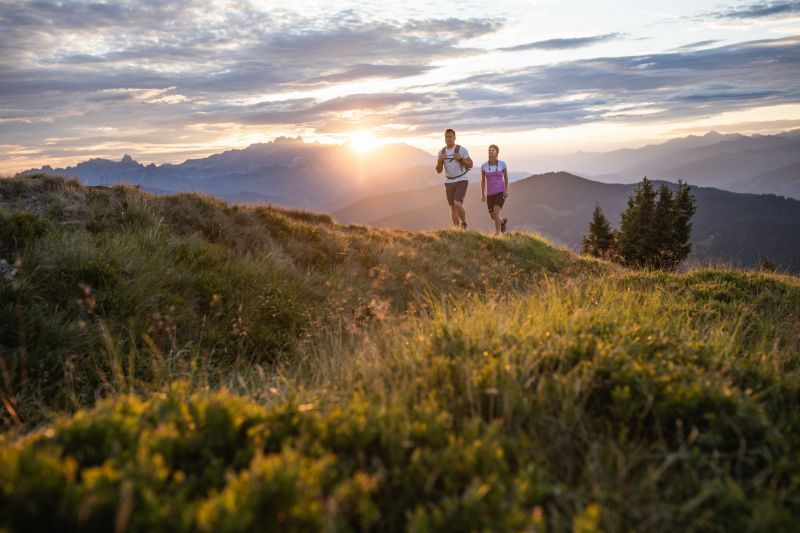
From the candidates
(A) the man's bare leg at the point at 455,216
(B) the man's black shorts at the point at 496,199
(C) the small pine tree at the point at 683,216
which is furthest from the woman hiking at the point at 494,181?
(C) the small pine tree at the point at 683,216

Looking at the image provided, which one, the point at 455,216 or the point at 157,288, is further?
the point at 455,216

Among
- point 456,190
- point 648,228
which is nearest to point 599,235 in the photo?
point 648,228

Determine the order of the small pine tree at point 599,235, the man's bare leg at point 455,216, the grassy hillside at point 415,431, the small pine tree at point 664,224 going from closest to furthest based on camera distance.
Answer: the grassy hillside at point 415,431 < the man's bare leg at point 455,216 < the small pine tree at point 664,224 < the small pine tree at point 599,235

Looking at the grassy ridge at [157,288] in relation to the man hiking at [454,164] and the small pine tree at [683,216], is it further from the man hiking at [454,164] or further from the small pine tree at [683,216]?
the small pine tree at [683,216]

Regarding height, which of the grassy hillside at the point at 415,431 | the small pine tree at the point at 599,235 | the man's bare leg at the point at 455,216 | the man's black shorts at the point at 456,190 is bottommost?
the small pine tree at the point at 599,235

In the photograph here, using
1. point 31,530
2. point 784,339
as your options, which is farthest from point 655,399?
Result: point 784,339

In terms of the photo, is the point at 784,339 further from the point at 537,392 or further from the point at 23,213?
the point at 23,213

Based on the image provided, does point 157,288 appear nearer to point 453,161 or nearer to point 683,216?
point 453,161

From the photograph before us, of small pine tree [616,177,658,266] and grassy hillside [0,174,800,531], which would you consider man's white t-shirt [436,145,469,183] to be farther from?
small pine tree [616,177,658,266]

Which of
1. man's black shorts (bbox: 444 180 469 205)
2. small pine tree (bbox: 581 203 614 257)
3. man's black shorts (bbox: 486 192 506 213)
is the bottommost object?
small pine tree (bbox: 581 203 614 257)

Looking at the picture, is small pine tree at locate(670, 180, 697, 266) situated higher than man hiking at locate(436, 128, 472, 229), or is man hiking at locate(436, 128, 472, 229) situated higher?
man hiking at locate(436, 128, 472, 229)

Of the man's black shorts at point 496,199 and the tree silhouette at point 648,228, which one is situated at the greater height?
the man's black shorts at point 496,199

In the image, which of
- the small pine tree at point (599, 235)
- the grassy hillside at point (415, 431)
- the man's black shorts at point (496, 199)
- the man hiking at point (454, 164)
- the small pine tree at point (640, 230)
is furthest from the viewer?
the small pine tree at point (599, 235)

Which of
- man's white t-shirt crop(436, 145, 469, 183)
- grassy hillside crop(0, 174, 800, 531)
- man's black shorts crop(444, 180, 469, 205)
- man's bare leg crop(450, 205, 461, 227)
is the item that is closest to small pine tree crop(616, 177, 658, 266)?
man's bare leg crop(450, 205, 461, 227)
